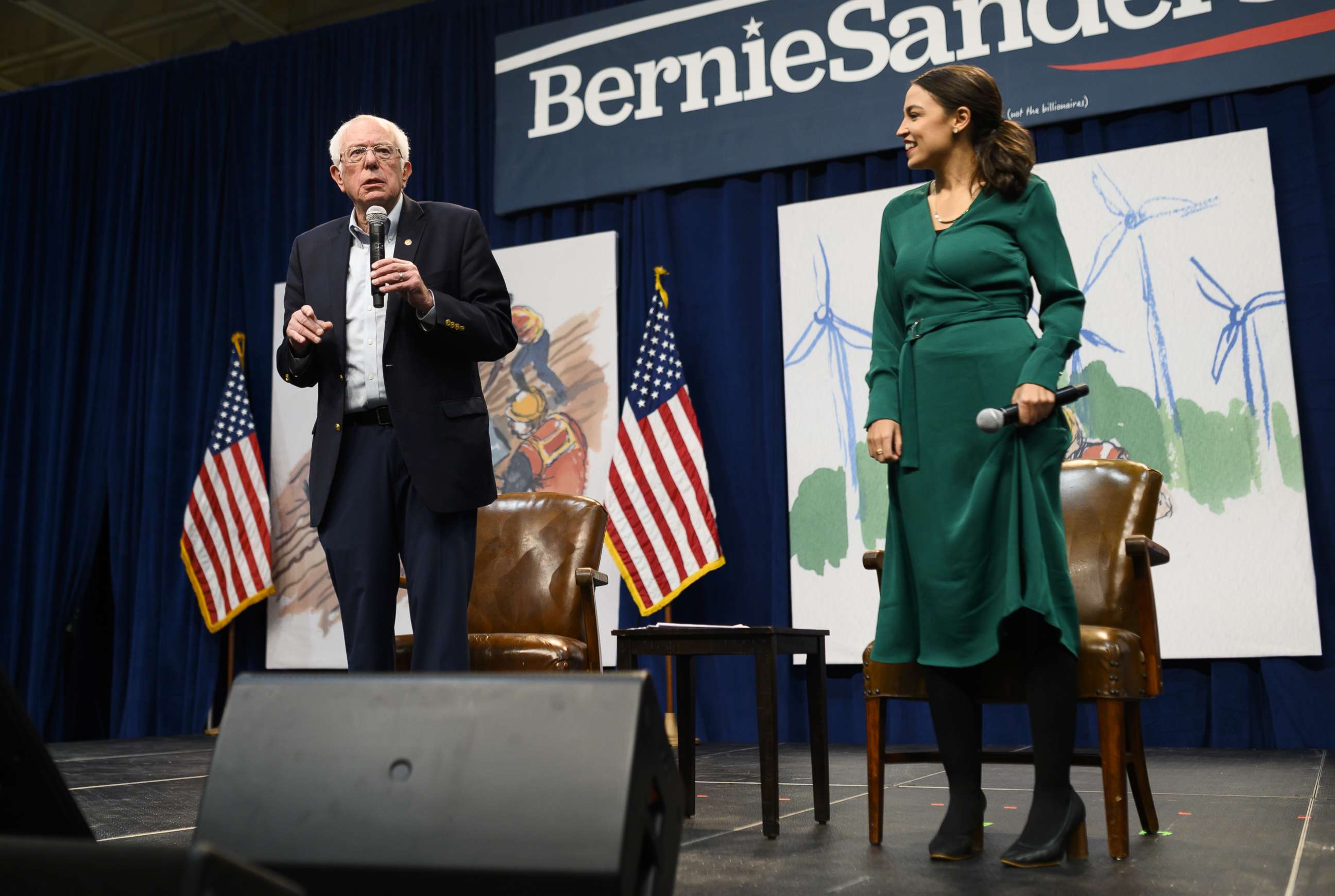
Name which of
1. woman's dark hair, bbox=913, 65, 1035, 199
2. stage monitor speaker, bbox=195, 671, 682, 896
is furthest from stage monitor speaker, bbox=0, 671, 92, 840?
woman's dark hair, bbox=913, 65, 1035, 199

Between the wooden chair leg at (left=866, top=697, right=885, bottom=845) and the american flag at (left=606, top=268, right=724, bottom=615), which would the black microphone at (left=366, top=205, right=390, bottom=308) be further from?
the american flag at (left=606, top=268, right=724, bottom=615)

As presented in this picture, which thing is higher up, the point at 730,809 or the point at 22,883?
the point at 22,883

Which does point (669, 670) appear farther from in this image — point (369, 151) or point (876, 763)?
point (369, 151)

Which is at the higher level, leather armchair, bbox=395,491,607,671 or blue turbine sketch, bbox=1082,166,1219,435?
blue turbine sketch, bbox=1082,166,1219,435

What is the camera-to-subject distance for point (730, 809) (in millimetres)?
2678

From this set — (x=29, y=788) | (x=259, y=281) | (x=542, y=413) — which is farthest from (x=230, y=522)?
(x=29, y=788)

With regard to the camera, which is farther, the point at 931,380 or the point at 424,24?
the point at 424,24

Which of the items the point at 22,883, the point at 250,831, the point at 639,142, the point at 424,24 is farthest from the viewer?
the point at 424,24

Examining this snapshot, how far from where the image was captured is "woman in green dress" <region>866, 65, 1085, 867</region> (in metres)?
1.89

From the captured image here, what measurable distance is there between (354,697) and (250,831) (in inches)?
5.8

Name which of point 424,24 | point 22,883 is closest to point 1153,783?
point 22,883

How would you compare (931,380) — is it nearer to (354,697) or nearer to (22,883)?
(354,697)

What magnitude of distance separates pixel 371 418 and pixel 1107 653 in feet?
4.36

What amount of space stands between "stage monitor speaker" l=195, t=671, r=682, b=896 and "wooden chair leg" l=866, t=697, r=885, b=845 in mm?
1096
